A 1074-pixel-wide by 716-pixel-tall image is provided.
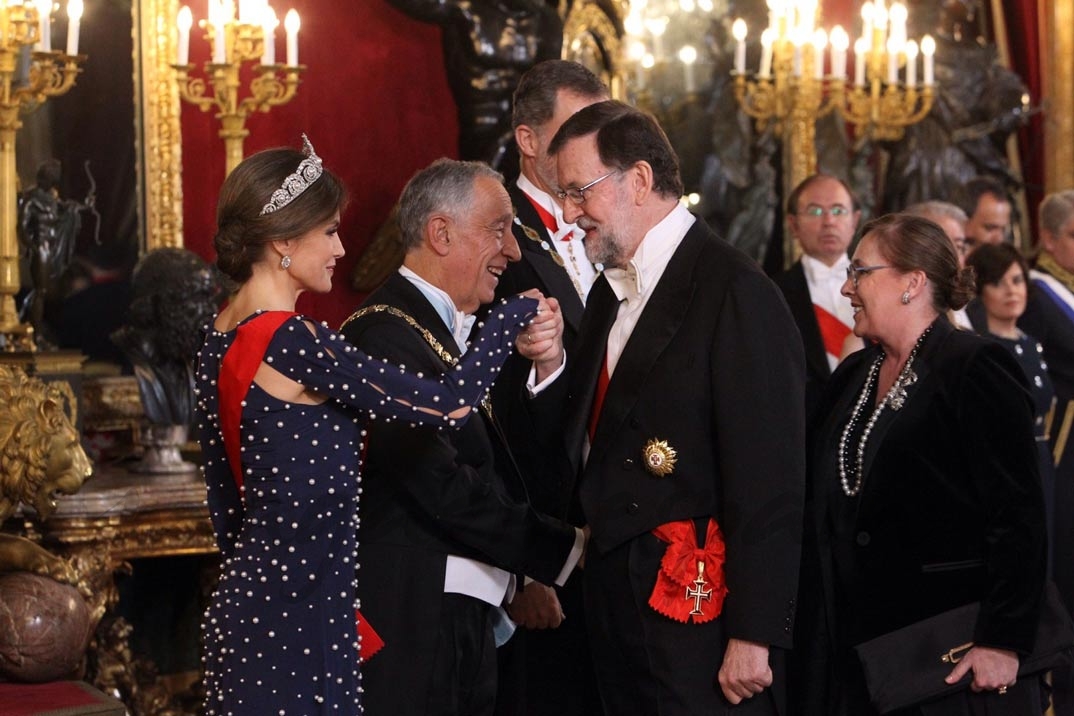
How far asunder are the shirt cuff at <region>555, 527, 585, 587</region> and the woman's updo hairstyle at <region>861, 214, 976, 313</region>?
0.89m

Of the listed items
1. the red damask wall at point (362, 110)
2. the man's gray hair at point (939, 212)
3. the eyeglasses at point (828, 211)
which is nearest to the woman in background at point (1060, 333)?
the man's gray hair at point (939, 212)

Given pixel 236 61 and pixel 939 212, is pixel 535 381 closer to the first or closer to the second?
pixel 236 61

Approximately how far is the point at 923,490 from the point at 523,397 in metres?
0.88

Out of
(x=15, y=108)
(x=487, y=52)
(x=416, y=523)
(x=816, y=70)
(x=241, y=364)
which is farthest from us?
(x=816, y=70)

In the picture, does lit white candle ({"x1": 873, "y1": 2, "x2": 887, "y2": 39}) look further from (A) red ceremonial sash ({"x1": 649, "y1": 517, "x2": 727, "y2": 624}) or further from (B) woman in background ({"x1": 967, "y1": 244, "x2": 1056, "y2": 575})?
(A) red ceremonial sash ({"x1": 649, "y1": 517, "x2": 727, "y2": 624})

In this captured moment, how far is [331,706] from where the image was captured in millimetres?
2900

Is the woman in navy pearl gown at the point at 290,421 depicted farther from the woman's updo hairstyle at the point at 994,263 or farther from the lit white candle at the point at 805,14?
the lit white candle at the point at 805,14

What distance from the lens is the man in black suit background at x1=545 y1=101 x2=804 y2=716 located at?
2.89 meters

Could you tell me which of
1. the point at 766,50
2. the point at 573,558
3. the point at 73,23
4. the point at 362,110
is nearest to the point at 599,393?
the point at 573,558

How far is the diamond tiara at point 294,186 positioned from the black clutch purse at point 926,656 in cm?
142

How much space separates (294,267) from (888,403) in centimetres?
126

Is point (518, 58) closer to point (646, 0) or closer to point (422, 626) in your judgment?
point (646, 0)

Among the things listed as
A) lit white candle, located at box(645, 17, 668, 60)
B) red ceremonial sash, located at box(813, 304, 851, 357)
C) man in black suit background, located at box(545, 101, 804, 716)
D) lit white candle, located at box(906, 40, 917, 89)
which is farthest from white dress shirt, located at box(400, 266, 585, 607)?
lit white candle, located at box(645, 17, 668, 60)

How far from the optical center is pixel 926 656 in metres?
3.08
